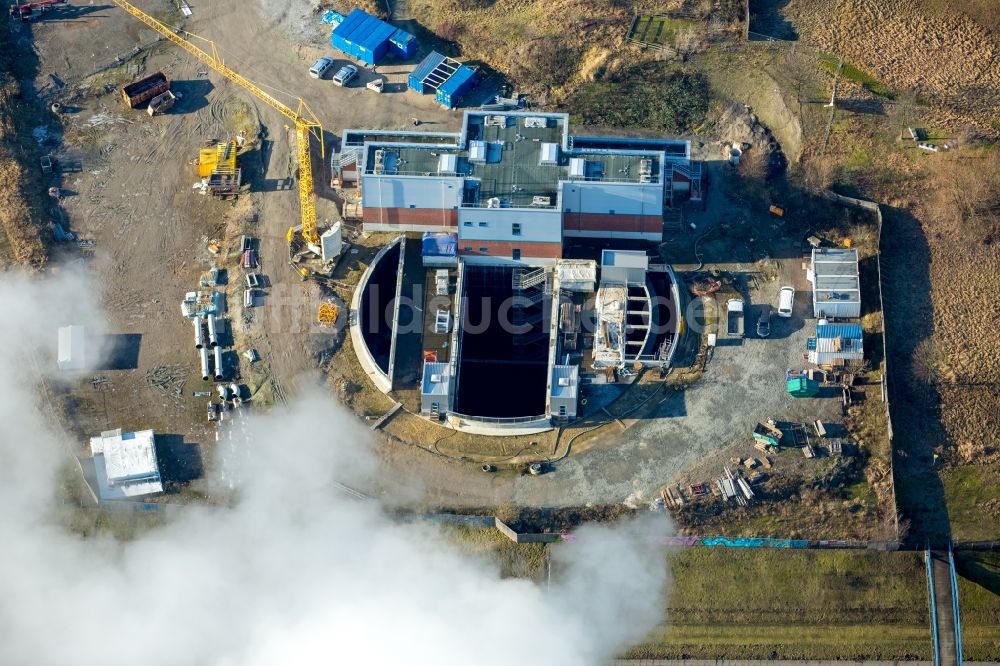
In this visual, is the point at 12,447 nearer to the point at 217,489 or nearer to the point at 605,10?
the point at 217,489

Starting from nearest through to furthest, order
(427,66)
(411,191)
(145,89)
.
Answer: (411,191) < (427,66) < (145,89)

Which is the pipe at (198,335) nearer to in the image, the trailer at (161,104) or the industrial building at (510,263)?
the industrial building at (510,263)

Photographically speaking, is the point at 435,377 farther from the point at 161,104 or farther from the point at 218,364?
the point at 161,104

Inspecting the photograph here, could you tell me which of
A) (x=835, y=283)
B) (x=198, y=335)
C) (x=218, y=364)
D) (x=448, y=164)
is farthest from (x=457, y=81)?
(x=835, y=283)

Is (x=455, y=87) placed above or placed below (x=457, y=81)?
below

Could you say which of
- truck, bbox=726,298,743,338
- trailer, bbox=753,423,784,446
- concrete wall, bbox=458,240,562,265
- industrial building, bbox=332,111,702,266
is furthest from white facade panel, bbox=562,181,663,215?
trailer, bbox=753,423,784,446

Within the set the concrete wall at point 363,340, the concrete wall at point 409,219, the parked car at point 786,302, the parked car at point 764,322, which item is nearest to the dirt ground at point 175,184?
the concrete wall at point 363,340
